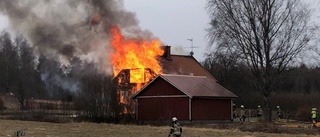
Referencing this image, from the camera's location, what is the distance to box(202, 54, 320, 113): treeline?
197 feet

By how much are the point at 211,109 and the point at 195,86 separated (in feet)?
8.09

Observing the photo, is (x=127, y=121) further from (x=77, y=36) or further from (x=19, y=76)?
(x=19, y=76)

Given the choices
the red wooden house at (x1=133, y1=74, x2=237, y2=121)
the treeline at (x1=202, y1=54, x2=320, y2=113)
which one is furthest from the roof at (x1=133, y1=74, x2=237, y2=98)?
the treeline at (x1=202, y1=54, x2=320, y2=113)

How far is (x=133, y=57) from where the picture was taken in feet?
151

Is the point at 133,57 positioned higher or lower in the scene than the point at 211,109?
higher

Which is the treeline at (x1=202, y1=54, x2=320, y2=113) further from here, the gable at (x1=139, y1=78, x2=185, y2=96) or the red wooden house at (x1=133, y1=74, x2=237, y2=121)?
the gable at (x1=139, y1=78, x2=185, y2=96)

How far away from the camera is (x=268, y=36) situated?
4472 cm

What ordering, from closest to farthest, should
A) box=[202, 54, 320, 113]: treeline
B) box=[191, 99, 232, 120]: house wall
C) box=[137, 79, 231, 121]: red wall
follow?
1. box=[137, 79, 231, 121]: red wall
2. box=[191, 99, 232, 120]: house wall
3. box=[202, 54, 320, 113]: treeline

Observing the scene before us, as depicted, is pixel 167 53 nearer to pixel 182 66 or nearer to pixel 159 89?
pixel 182 66

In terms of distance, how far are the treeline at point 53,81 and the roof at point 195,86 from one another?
3289 millimetres

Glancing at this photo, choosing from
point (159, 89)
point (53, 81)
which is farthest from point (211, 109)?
point (53, 81)

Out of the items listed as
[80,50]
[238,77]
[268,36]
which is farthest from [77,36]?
[238,77]

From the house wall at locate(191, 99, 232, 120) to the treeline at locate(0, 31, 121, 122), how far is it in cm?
647

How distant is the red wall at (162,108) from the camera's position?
4172 cm
